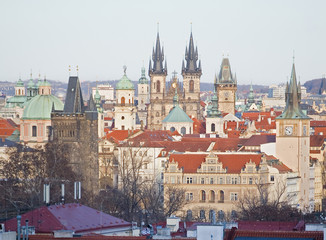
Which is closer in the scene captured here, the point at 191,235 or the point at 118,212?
the point at 191,235

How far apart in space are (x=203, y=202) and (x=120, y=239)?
5843 cm

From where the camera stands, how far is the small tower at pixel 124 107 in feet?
586

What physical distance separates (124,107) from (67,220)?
12136cm

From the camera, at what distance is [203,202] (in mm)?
106812

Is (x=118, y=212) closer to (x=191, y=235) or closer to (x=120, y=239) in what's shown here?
(x=191, y=235)

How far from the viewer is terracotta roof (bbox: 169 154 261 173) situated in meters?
109

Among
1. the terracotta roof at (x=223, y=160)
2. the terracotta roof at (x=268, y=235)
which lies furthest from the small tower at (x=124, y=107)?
the terracotta roof at (x=268, y=235)

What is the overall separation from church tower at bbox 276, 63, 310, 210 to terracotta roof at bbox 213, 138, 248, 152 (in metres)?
11.7

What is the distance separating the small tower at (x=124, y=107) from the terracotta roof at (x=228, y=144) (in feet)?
140

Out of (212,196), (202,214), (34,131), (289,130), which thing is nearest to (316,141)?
(34,131)

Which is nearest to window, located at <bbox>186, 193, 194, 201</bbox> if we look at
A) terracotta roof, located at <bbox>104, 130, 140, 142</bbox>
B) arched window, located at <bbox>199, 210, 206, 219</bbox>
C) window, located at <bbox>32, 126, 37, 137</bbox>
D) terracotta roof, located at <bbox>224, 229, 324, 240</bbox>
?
arched window, located at <bbox>199, 210, 206, 219</bbox>

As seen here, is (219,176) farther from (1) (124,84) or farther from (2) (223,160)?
(1) (124,84)

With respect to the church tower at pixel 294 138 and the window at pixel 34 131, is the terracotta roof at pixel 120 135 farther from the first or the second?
the church tower at pixel 294 138

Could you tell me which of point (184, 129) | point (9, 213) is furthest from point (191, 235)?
point (184, 129)
